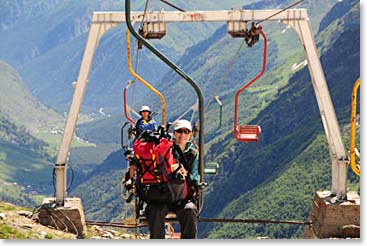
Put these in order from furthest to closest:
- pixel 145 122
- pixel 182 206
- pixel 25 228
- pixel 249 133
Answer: pixel 249 133, pixel 145 122, pixel 25 228, pixel 182 206

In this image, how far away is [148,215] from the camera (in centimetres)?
1132

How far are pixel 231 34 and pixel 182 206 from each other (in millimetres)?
6409

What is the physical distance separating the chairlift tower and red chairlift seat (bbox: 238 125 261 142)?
1.47 m

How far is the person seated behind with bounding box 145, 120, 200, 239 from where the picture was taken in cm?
1123

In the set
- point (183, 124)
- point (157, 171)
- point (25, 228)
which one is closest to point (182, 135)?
point (183, 124)

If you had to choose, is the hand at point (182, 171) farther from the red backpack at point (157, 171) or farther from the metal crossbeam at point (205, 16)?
the metal crossbeam at point (205, 16)

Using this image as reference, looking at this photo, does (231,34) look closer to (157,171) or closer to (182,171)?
(182,171)

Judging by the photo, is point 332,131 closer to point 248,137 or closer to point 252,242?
point 248,137

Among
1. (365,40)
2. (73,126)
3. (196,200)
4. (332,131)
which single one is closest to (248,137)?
(332,131)

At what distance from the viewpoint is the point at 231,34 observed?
55.3 ft

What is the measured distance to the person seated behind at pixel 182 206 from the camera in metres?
11.2

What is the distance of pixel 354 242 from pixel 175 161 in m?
2.87

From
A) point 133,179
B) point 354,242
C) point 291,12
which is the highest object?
point 291,12

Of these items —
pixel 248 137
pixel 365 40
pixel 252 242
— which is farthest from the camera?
pixel 248 137
